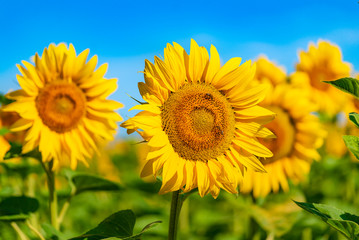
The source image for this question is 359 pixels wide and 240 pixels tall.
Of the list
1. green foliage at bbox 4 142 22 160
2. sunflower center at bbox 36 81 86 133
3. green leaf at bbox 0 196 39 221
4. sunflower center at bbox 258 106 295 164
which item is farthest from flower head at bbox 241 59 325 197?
green foliage at bbox 4 142 22 160

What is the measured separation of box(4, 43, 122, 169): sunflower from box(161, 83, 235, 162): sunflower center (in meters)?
0.92

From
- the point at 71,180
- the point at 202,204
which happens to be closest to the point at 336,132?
the point at 202,204

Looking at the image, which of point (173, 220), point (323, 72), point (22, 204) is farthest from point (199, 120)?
point (323, 72)

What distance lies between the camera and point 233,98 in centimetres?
206

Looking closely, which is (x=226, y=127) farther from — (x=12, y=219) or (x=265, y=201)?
(x=265, y=201)

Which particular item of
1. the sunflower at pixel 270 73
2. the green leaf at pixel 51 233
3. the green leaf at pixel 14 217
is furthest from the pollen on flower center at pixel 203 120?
the sunflower at pixel 270 73

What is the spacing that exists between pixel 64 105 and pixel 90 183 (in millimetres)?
546

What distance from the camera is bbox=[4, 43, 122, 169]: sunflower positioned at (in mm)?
2666

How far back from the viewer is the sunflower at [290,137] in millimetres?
3619

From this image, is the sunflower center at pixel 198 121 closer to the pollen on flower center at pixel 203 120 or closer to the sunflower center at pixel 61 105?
the pollen on flower center at pixel 203 120

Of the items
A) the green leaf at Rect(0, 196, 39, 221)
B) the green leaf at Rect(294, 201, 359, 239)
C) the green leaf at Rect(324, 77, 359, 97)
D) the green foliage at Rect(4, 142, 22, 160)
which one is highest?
the green leaf at Rect(324, 77, 359, 97)

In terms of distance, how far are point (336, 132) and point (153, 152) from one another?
4641 mm

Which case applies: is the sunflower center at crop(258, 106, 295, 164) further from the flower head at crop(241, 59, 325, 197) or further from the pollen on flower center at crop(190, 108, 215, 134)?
the pollen on flower center at crop(190, 108, 215, 134)

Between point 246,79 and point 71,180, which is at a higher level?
point 246,79
